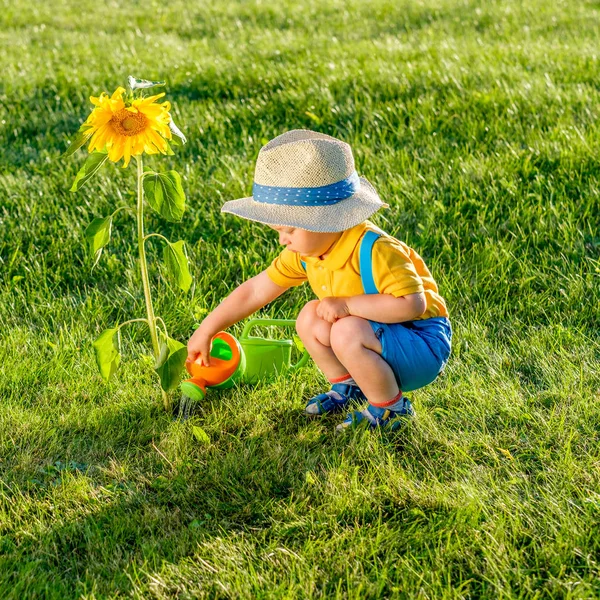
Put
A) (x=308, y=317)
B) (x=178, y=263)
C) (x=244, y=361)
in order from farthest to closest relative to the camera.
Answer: (x=244, y=361) < (x=308, y=317) < (x=178, y=263)

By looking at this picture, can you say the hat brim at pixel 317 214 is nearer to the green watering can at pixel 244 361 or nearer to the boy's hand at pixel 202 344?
the boy's hand at pixel 202 344

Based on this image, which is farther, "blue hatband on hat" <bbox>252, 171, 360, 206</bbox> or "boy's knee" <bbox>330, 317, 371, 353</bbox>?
"boy's knee" <bbox>330, 317, 371, 353</bbox>

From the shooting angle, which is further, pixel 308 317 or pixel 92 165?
pixel 308 317

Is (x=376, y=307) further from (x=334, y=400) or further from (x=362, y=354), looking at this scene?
(x=334, y=400)

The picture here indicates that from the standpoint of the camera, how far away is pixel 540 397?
3.08m

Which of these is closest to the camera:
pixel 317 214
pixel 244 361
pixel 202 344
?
pixel 317 214

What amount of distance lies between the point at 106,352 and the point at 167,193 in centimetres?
56

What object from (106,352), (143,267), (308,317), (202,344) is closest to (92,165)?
(143,267)

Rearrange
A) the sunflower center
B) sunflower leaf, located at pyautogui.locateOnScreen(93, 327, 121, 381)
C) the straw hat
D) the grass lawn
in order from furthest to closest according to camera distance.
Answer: sunflower leaf, located at pyautogui.locateOnScreen(93, 327, 121, 381) < the straw hat < the sunflower center < the grass lawn

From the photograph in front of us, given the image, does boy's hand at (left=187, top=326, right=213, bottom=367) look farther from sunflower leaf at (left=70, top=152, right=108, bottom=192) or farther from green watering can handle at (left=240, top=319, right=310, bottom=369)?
sunflower leaf at (left=70, top=152, right=108, bottom=192)

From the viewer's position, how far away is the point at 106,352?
2795mm

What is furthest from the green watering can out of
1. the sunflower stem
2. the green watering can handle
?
the sunflower stem

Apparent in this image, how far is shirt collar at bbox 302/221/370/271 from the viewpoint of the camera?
2.72 m

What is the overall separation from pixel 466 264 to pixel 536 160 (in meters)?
0.95
